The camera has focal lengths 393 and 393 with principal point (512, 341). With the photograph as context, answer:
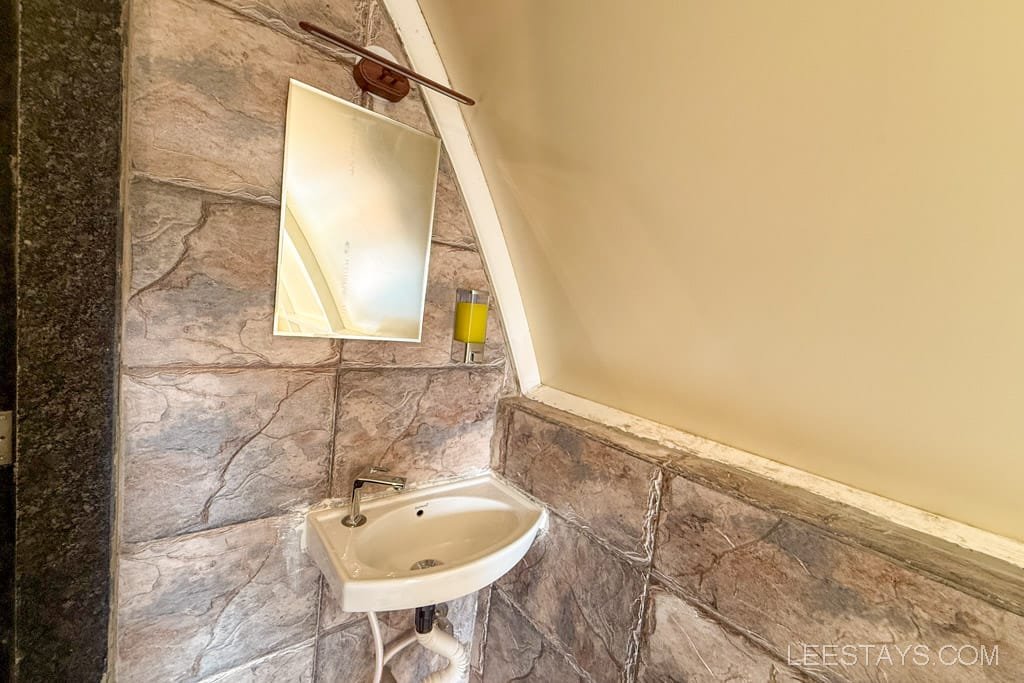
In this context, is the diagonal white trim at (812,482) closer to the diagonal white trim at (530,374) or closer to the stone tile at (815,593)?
the diagonal white trim at (530,374)

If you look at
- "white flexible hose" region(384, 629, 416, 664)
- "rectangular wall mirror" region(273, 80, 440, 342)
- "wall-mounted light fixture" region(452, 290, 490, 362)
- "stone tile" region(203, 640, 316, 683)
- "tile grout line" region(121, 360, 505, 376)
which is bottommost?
"white flexible hose" region(384, 629, 416, 664)

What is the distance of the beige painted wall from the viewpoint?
52 cm

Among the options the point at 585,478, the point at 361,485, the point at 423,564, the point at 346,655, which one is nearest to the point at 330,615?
the point at 346,655

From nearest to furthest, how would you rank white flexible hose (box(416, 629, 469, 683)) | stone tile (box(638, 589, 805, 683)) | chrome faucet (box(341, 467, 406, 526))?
1. stone tile (box(638, 589, 805, 683))
2. chrome faucet (box(341, 467, 406, 526))
3. white flexible hose (box(416, 629, 469, 683))

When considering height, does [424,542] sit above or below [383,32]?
below

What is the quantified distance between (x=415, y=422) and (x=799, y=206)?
1.03 metres

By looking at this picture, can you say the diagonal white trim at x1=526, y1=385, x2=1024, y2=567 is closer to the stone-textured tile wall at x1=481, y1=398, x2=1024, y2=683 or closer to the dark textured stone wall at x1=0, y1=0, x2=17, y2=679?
the stone-textured tile wall at x1=481, y1=398, x2=1024, y2=683

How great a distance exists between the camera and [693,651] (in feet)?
2.77

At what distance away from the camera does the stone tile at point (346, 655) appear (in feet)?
3.58

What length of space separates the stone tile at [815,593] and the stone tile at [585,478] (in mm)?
69

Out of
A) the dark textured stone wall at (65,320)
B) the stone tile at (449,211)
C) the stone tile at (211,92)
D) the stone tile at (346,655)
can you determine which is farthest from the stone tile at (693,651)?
the stone tile at (211,92)

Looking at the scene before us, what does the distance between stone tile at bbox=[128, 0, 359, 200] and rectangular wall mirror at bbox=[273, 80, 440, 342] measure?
45mm

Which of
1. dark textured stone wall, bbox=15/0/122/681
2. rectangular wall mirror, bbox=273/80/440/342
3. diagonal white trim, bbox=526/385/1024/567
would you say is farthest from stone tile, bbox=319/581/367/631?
diagonal white trim, bbox=526/385/1024/567

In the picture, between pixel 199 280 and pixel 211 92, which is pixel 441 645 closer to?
pixel 199 280
